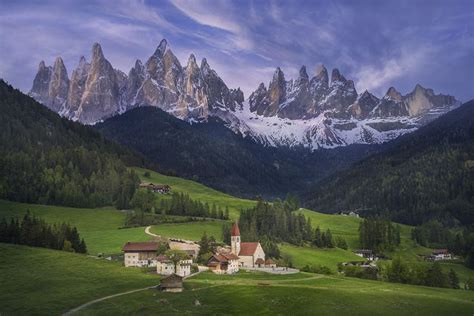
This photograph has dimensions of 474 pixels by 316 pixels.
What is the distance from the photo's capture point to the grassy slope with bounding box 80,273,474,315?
94.1m

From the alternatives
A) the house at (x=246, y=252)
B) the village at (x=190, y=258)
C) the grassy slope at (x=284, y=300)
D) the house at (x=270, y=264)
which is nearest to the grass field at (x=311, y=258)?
the house at (x=270, y=264)

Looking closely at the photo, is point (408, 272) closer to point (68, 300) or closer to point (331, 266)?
point (331, 266)

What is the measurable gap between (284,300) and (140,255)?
5893cm

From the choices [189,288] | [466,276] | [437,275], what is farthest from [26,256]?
[466,276]

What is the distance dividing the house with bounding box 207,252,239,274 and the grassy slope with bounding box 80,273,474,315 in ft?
61.9

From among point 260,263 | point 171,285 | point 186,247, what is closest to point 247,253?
point 260,263

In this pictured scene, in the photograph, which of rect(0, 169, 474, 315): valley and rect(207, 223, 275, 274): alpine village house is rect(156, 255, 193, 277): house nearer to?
rect(0, 169, 474, 315): valley

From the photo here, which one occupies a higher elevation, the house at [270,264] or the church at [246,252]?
the church at [246,252]

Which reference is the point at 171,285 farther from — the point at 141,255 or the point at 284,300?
the point at 141,255

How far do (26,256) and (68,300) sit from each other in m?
35.1

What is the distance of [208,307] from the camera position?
95.2 metres

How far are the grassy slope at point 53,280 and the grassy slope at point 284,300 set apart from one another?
7.19 metres

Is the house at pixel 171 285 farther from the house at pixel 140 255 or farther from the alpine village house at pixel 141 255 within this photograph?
the house at pixel 140 255

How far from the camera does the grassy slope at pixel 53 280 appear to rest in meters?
98.8
